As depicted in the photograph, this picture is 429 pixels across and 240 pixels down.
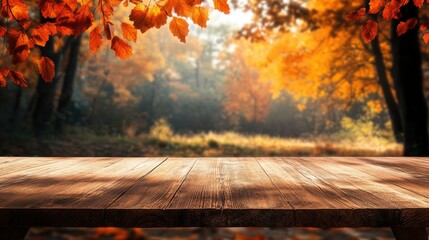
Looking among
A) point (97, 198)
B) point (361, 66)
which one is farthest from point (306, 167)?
point (361, 66)

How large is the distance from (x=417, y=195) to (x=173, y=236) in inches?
97.0

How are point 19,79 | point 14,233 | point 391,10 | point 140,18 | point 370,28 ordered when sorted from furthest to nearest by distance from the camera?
point 391,10 < point 370,28 < point 19,79 < point 140,18 < point 14,233

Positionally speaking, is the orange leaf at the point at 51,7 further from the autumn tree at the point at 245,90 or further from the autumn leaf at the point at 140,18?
the autumn tree at the point at 245,90

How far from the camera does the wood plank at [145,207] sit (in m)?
1.33

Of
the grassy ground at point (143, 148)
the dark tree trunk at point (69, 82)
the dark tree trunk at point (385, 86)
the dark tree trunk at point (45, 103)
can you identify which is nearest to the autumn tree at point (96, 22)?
the grassy ground at point (143, 148)

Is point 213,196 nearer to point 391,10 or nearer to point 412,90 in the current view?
point 391,10

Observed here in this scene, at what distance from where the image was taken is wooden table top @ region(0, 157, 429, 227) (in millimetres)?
1334

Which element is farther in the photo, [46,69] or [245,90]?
[245,90]

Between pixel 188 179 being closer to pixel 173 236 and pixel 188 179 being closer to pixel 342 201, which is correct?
pixel 342 201

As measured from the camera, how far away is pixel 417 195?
1559 mm

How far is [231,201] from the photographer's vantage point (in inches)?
57.4

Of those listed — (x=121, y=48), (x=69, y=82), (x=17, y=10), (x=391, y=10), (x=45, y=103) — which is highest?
(x=69, y=82)

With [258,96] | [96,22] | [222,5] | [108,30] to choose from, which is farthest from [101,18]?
[258,96]

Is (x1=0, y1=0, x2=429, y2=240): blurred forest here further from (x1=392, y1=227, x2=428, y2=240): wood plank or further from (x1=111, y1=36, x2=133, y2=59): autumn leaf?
(x1=392, y1=227, x2=428, y2=240): wood plank
